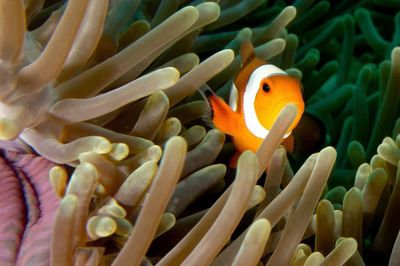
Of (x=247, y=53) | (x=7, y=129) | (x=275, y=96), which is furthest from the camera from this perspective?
(x=247, y=53)

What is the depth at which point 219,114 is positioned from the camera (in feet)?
3.31

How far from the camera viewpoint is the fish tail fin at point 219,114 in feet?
3.30

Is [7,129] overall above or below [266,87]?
above

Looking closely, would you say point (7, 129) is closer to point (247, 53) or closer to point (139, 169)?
point (139, 169)

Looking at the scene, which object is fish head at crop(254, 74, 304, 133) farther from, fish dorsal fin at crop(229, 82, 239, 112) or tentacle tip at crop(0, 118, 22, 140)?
tentacle tip at crop(0, 118, 22, 140)

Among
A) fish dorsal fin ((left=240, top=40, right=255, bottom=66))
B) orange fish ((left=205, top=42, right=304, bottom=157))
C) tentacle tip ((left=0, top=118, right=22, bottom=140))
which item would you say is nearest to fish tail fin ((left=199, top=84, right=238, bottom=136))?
orange fish ((left=205, top=42, right=304, bottom=157))

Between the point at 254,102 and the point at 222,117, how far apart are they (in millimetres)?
66

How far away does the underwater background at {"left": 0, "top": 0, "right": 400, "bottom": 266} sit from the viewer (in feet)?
2.13

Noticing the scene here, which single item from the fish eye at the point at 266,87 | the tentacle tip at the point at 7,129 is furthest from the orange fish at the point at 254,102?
the tentacle tip at the point at 7,129

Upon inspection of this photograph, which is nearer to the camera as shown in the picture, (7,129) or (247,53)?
(7,129)

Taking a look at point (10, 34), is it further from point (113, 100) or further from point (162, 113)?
point (162, 113)

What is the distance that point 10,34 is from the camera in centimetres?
69

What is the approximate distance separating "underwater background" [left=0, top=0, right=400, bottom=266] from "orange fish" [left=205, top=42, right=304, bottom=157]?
4cm

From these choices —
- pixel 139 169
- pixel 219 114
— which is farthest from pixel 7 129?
pixel 219 114
